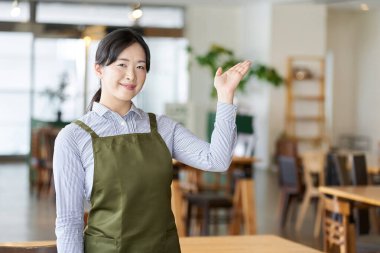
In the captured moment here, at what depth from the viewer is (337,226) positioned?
18.2 ft

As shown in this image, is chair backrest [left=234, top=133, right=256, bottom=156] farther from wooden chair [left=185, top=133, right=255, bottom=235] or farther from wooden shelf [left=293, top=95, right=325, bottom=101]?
wooden shelf [left=293, top=95, right=325, bottom=101]

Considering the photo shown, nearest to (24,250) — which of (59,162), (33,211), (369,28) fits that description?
(59,162)

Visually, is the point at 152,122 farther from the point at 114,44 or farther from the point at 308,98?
the point at 308,98

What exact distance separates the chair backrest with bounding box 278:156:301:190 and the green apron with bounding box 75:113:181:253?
7056 millimetres

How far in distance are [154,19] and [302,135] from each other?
3.99m

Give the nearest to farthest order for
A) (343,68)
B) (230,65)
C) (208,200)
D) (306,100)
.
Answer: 1. (208,200)
2. (230,65)
3. (306,100)
4. (343,68)

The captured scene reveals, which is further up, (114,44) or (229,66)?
(229,66)

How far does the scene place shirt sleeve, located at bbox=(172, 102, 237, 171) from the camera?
2445 millimetres

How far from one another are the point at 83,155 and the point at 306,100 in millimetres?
16172

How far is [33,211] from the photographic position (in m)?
10.8

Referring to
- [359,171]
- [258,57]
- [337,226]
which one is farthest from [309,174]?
[258,57]

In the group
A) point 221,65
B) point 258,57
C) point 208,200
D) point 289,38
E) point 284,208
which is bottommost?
point 284,208

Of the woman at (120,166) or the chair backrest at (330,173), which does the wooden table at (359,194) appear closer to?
the chair backrest at (330,173)

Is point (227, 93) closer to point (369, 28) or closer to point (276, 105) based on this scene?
point (276, 105)
